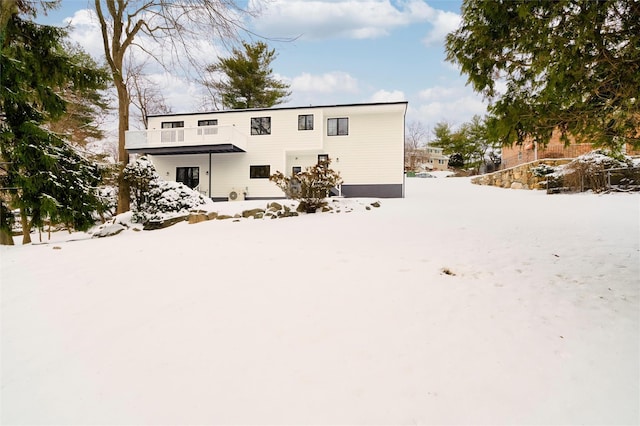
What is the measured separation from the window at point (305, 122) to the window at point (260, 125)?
80.3 inches

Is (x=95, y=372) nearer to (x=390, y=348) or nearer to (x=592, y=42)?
(x=390, y=348)

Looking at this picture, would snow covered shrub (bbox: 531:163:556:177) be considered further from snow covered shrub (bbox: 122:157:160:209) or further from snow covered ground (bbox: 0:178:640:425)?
snow covered shrub (bbox: 122:157:160:209)

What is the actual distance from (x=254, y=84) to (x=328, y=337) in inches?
1134

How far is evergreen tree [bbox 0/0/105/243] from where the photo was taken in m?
6.53

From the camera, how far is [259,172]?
19.3 m

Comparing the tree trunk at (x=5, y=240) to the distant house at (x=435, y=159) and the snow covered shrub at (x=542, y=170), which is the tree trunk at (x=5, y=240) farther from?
the distant house at (x=435, y=159)

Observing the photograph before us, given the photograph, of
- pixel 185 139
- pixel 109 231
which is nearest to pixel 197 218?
pixel 109 231

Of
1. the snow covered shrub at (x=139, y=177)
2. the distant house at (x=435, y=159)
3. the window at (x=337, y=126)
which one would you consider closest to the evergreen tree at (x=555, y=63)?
the snow covered shrub at (x=139, y=177)

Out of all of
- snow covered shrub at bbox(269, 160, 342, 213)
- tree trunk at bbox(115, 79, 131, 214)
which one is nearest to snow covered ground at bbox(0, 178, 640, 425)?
snow covered shrub at bbox(269, 160, 342, 213)

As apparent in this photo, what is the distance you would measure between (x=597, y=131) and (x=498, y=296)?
2.88 meters

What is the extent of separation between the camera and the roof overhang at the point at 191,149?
17.8 meters

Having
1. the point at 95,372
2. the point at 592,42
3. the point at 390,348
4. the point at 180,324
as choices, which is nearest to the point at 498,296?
the point at 390,348

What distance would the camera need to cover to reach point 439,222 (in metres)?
8.63

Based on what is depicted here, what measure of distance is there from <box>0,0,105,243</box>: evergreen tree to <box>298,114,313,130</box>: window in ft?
39.2
